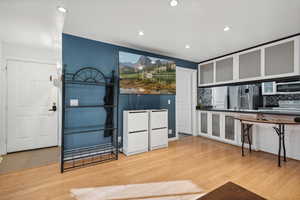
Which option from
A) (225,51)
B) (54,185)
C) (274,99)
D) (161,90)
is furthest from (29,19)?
(274,99)

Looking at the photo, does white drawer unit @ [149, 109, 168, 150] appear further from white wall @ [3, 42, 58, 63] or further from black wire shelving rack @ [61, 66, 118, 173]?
white wall @ [3, 42, 58, 63]

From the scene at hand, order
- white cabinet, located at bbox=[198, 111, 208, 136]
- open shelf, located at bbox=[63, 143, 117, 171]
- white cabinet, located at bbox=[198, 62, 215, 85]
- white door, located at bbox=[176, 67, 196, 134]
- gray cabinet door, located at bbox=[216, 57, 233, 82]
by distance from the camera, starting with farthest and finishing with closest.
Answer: white door, located at bbox=[176, 67, 196, 134]
white cabinet, located at bbox=[198, 111, 208, 136]
white cabinet, located at bbox=[198, 62, 215, 85]
gray cabinet door, located at bbox=[216, 57, 233, 82]
open shelf, located at bbox=[63, 143, 117, 171]

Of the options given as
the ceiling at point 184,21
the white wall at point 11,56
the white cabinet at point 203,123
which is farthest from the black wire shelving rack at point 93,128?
the white cabinet at point 203,123

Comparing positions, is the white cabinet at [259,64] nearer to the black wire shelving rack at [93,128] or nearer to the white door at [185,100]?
the white door at [185,100]

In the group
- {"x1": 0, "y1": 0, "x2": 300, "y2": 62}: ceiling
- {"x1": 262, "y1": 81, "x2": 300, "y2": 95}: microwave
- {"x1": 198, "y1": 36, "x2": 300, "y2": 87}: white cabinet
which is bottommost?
{"x1": 262, "y1": 81, "x2": 300, "y2": 95}: microwave

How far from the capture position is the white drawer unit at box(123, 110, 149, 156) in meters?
2.89

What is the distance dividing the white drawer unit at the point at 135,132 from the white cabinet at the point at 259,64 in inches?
96.0

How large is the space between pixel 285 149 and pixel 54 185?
406cm

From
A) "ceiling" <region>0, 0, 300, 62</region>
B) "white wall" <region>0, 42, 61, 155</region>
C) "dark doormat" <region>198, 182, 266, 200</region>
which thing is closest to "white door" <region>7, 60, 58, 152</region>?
"white wall" <region>0, 42, 61, 155</region>

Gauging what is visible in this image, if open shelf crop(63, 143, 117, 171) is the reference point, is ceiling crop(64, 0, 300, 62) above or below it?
above

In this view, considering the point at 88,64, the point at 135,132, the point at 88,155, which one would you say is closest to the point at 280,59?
the point at 135,132

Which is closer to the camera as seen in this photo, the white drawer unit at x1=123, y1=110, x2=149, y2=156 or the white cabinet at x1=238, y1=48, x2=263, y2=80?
the white drawer unit at x1=123, y1=110, x2=149, y2=156

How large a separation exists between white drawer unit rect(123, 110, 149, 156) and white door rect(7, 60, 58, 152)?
1.86m

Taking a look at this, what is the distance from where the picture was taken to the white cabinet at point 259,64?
2.66 metres
